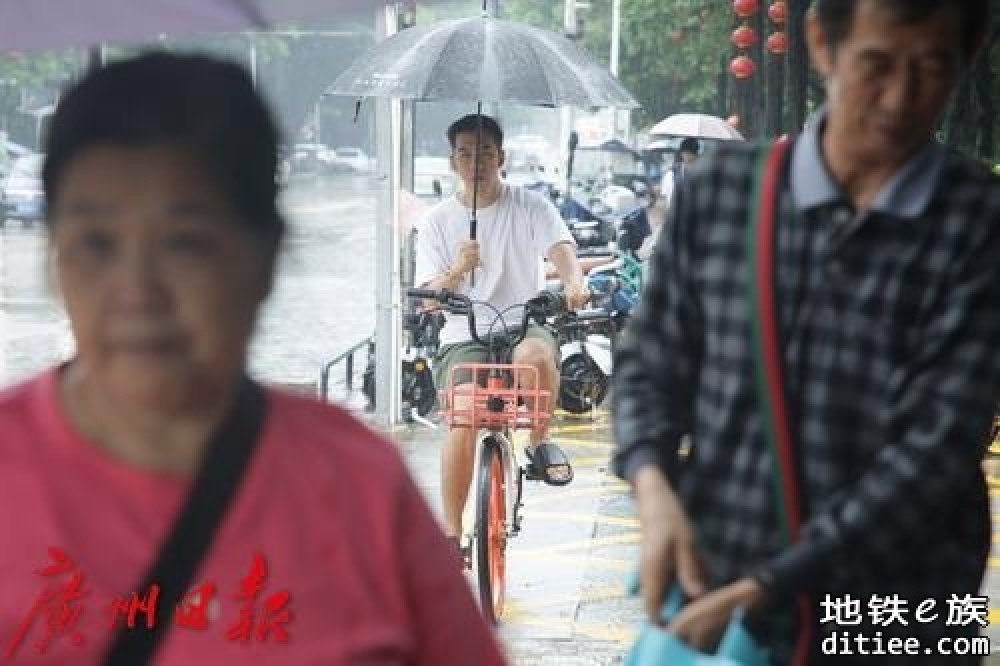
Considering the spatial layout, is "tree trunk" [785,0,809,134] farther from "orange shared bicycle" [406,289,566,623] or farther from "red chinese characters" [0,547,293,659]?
"red chinese characters" [0,547,293,659]

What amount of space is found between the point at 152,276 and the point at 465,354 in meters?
4.70

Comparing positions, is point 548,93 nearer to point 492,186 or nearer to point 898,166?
point 492,186

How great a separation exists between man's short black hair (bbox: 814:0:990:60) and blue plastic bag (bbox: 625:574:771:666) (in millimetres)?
790

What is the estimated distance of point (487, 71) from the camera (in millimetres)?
7227

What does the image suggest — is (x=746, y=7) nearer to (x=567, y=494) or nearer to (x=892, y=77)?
(x=567, y=494)

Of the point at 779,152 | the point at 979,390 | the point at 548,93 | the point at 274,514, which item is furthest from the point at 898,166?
the point at 548,93

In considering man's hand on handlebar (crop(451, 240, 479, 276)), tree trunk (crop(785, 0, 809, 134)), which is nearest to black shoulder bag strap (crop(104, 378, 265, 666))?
tree trunk (crop(785, 0, 809, 134))

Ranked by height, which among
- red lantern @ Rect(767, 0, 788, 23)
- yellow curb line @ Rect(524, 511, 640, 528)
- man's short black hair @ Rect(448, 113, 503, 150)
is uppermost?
red lantern @ Rect(767, 0, 788, 23)

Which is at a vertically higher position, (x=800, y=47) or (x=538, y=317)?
(x=800, y=47)

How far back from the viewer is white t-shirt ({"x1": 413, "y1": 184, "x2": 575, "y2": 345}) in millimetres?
6492

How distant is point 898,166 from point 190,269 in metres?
1.14

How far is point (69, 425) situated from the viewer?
1584 mm

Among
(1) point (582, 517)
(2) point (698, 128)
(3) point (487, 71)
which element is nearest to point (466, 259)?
(3) point (487, 71)

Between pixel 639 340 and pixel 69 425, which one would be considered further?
pixel 639 340
